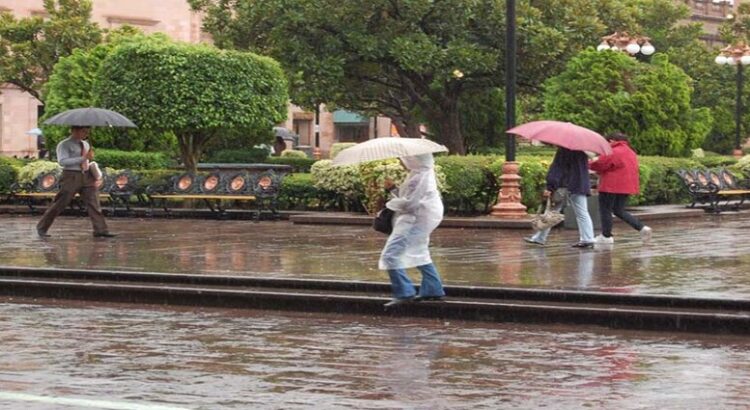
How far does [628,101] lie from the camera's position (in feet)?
98.0

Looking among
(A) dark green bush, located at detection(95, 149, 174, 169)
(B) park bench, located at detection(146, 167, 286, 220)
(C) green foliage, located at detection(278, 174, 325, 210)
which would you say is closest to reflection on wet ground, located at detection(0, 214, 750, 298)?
(B) park bench, located at detection(146, 167, 286, 220)

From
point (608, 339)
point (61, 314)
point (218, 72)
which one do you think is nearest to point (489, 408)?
point (608, 339)

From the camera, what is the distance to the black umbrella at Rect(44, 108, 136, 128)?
23.9 metres

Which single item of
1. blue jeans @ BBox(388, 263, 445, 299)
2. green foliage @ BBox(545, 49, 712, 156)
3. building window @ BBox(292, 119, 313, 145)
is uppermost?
building window @ BBox(292, 119, 313, 145)

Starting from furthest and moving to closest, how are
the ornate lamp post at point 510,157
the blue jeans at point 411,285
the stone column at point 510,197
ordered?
the stone column at point 510,197 → the ornate lamp post at point 510,157 → the blue jeans at point 411,285

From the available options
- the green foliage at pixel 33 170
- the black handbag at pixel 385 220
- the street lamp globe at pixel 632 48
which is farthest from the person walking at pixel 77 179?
the street lamp globe at pixel 632 48

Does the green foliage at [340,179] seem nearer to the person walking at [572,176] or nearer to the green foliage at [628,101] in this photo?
the green foliage at [628,101]

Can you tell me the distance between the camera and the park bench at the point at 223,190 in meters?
26.9

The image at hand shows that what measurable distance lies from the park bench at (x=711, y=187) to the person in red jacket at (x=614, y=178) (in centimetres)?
835

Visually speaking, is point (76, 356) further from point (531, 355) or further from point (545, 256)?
point (545, 256)

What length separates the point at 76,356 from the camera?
34.5 feet

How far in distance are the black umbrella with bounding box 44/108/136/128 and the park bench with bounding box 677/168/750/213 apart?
10.8 meters

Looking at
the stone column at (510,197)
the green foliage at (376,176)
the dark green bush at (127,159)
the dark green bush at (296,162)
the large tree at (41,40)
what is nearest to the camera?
the green foliage at (376,176)

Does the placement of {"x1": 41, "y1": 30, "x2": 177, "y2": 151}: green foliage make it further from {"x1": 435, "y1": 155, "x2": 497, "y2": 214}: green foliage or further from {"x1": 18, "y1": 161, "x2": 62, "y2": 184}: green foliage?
{"x1": 435, "y1": 155, "x2": 497, "y2": 214}: green foliage
